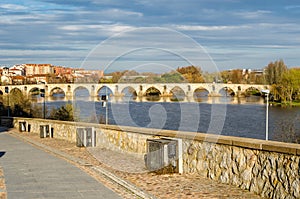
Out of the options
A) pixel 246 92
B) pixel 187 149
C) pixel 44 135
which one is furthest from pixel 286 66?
pixel 187 149

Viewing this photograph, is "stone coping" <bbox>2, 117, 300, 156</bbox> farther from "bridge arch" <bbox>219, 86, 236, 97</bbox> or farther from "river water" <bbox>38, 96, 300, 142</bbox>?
"bridge arch" <bbox>219, 86, 236, 97</bbox>

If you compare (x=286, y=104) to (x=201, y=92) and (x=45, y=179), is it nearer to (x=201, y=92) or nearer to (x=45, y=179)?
(x=201, y=92)

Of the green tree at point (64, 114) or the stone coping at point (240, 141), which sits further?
the green tree at point (64, 114)

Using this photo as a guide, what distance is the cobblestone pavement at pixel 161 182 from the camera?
765 centimetres

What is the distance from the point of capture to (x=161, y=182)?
880 centimetres

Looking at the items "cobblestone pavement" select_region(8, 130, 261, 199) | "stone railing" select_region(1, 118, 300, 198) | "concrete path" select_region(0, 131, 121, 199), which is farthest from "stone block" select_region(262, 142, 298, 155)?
"concrete path" select_region(0, 131, 121, 199)

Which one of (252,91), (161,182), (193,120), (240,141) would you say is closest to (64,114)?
(193,120)

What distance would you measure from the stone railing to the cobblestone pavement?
0.20 meters

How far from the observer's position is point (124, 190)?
26.7ft

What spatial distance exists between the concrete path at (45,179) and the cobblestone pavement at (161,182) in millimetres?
526

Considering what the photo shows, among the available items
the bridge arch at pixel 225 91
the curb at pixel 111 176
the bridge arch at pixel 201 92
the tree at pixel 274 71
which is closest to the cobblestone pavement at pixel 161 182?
the curb at pixel 111 176

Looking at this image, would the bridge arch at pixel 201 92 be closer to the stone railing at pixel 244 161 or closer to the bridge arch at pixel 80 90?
the bridge arch at pixel 80 90

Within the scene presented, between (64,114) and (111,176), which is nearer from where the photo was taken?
(111,176)

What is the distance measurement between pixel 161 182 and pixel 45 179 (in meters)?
2.41
